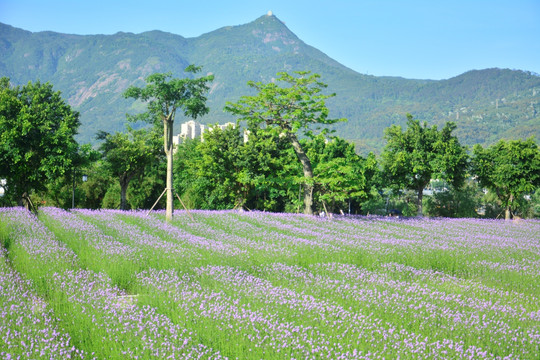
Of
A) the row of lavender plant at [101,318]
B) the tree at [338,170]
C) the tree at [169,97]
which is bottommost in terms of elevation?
the row of lavender plant at [101,318]

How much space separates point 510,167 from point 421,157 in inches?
276

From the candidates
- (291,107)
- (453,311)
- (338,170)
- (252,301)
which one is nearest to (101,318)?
(252,301)

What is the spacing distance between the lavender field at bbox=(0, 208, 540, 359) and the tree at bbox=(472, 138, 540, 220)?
25.5 meters

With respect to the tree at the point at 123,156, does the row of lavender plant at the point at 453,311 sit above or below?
below

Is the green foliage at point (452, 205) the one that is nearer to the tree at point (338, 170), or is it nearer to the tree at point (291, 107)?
the tree at point (338, 170)

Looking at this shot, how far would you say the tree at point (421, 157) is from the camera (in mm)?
32938

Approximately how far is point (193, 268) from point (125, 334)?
10.6 ft

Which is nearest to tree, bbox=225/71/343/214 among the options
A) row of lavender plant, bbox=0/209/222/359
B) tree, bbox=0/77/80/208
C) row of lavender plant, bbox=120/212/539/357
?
tree, bbox=0/77/80/208

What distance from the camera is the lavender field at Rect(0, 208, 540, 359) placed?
4676 mm

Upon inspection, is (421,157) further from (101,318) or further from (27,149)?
(101,318)

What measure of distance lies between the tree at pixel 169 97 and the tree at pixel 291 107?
4.07 m

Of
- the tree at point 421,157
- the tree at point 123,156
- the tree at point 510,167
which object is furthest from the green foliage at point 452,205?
the tree at point 123,156

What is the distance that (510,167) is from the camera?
109 ft

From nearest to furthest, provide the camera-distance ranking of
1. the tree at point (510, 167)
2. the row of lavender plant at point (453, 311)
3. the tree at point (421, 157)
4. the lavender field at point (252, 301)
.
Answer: the lavender field at point (252, 301) < the row of lavender plant at point (453, 311) < the tree at point (421, 157) < the tree at point (510, 167)
